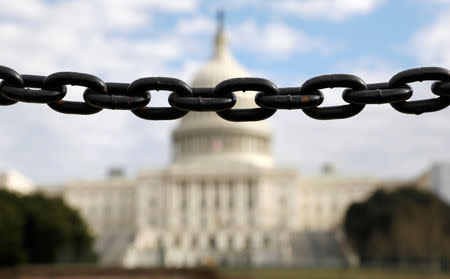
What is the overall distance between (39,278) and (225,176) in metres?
90.8

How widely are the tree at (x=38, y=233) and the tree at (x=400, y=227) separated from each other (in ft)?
79.4

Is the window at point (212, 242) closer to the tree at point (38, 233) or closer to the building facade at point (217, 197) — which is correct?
the building facade at point (217, 197)

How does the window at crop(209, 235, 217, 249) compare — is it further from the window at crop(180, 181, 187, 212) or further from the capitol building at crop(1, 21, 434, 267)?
the window at crop(180, 181, 187, 212)

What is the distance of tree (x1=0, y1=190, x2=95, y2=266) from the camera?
5612 cm

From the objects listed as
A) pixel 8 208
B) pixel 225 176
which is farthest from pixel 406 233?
pixel 225 176

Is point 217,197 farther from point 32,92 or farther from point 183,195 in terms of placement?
point 32,92

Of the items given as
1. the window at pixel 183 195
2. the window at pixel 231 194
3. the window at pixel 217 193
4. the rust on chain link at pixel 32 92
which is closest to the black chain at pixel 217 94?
the rust on chain link at pixel 32 92

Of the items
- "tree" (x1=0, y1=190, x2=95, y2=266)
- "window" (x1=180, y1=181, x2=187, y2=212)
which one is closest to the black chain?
"tree" (x1=0, y1=190, x2=95, y2=266)

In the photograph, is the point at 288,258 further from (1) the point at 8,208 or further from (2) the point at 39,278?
(2) the point at 39,278

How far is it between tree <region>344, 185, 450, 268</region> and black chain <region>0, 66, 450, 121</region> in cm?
6383

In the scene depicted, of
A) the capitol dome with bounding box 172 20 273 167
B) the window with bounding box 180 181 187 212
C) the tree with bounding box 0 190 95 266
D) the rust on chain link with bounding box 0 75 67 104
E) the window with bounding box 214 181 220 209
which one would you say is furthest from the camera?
the capitol dome with bounding box 172 20 273 167

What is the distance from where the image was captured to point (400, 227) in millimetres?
70625

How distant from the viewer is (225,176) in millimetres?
114562

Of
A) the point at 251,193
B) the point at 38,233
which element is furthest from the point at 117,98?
the point at 251,193
